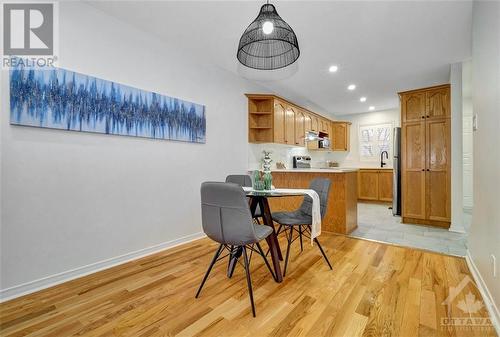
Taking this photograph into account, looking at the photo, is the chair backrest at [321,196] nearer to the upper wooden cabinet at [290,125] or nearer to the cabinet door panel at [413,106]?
the upper wooden cabinet at [290,125]

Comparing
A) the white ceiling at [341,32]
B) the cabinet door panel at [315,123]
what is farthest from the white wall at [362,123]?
the white ceiling at [341,32]

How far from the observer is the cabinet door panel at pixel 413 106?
13.6ft

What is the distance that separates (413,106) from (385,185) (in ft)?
8.34

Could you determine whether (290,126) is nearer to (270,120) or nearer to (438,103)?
(270,120)

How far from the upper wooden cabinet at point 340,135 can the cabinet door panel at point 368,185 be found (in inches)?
38.8

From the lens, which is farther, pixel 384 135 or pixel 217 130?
pixel 384 135

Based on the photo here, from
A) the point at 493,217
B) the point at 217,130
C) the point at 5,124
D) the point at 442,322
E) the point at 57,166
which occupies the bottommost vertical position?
the point at 442,322

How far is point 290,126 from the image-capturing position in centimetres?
482

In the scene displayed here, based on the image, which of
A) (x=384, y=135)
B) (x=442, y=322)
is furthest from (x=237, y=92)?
(x=384, y=135)

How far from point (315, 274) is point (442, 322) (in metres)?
0.96

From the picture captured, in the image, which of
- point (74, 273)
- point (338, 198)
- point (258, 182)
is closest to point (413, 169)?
point (338, 198)

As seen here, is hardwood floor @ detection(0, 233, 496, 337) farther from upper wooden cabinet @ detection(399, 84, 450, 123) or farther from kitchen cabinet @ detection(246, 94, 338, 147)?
upper wooden cabinet @ detection(399, 84, 450, 123)

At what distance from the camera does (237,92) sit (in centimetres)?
404

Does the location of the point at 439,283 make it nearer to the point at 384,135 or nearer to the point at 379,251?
the point at 379,251
